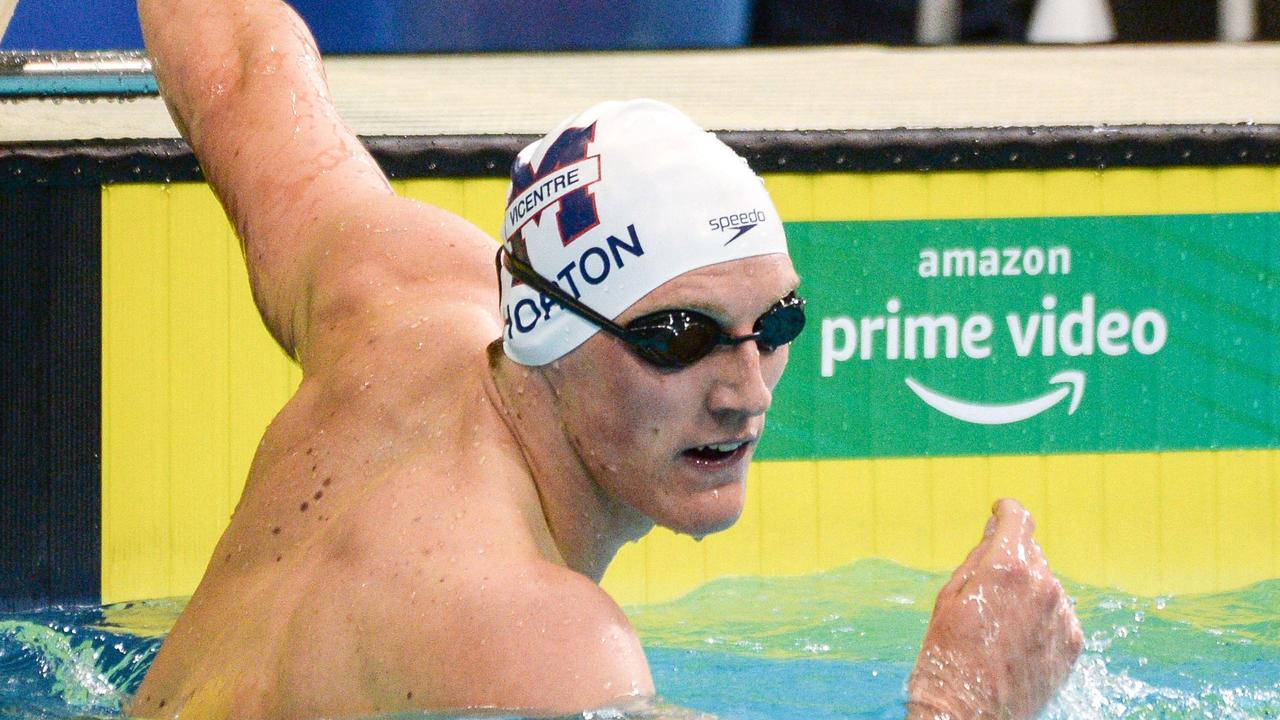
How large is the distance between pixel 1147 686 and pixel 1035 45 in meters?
3.01

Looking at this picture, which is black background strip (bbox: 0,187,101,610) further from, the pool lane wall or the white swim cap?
the white swim cap

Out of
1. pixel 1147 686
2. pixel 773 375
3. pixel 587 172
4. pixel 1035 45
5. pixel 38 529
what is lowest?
pixel 1147 686

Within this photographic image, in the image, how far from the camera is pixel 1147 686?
92.0 inches

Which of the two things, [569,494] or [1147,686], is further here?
[1147,686]

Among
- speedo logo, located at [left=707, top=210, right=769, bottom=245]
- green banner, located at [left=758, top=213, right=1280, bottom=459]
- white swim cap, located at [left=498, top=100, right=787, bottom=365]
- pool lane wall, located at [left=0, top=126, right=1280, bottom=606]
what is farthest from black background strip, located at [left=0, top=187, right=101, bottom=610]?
speedo logo, located at [left=707, top=210, right=769, bottom=245]

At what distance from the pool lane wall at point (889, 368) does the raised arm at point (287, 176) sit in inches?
48.2

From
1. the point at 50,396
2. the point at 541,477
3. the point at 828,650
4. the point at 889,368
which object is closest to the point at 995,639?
the point at 541,477

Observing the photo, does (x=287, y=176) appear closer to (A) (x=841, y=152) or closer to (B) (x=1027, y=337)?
(A) (x=841, y=152)

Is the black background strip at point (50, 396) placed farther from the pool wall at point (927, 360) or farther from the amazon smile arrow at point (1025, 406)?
the amazon smile arrow at point (1025, 406)

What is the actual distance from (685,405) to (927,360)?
6.68 ft

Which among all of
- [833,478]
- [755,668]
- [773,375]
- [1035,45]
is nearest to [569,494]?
[773,375]

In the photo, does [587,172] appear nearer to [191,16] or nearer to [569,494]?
[569,494]

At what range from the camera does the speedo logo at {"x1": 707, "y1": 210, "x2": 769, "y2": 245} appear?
1392mm

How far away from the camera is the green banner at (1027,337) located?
10.9 ft
